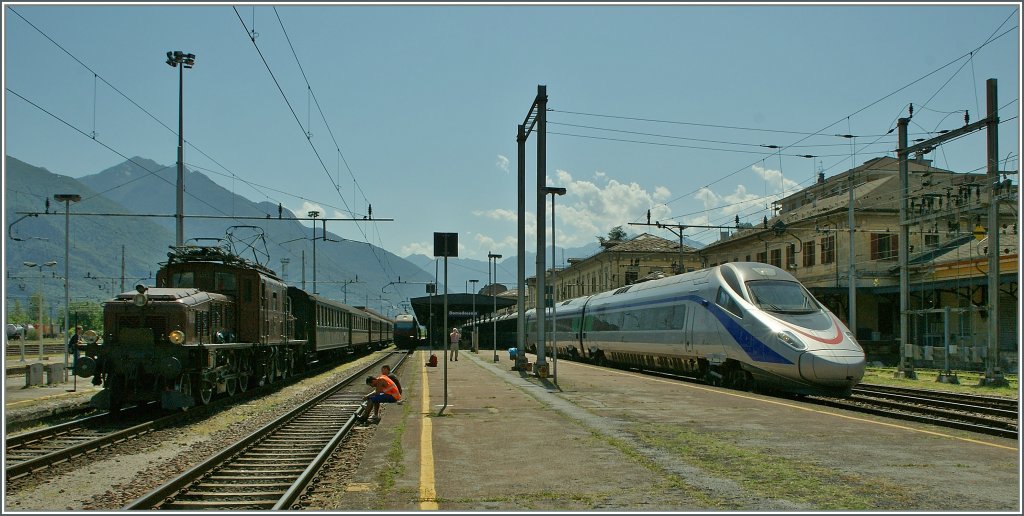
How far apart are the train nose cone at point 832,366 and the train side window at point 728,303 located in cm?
287

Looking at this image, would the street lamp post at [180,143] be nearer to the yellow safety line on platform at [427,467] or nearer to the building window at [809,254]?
the yellow safety line on platform at [427,467]

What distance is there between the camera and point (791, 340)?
1928cm

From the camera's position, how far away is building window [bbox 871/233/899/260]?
47.8 meters

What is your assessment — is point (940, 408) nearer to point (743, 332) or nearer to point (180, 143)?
point (743, 332)

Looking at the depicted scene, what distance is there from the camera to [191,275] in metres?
19.1

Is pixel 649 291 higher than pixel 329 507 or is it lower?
higher

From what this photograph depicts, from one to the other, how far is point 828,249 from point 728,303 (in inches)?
1205

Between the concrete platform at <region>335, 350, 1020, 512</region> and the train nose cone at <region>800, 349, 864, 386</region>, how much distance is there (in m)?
1.35

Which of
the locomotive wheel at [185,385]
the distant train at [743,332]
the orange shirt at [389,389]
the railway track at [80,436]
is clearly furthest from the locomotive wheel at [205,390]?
the distant train at [743,332]

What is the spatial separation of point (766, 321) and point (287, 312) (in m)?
12.9

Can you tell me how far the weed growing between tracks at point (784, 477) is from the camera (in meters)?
7.95

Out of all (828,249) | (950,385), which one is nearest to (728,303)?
(950,385)

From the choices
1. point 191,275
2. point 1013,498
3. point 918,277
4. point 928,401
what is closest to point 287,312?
point 191,275

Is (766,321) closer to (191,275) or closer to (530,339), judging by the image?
(191,275)
